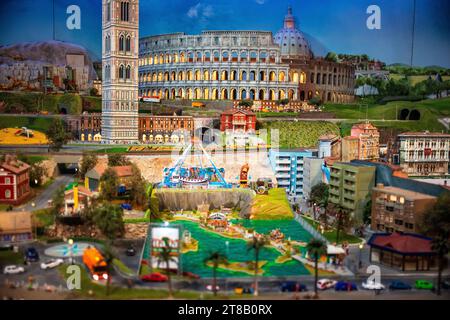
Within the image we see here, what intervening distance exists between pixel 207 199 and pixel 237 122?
632cm

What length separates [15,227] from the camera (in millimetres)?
23438

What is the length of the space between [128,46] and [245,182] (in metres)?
9.64

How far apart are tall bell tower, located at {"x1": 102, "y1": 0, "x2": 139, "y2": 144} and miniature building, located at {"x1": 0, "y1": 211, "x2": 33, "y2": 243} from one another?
11177 millimetres

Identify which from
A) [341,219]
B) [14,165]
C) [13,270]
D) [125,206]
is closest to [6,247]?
[13,270]

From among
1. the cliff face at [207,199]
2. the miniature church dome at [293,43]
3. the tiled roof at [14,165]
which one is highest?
the miniature church dome at [293,43]

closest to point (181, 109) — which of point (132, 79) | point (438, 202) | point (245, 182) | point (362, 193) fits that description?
point (132, 79)

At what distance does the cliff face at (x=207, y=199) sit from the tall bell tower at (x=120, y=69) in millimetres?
5740

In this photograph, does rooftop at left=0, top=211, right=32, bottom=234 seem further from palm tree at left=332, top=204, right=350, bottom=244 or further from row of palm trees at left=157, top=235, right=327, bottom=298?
palm tree at left=332, top=204, right=350, bottom=244

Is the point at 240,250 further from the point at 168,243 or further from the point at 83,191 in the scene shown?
the point at 83,191

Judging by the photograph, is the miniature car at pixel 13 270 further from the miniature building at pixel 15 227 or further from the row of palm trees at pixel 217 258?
the row of palm trees at pixel 217 258

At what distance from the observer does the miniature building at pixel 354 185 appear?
28.4 m

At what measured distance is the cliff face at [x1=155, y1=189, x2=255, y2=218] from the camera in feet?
99.6

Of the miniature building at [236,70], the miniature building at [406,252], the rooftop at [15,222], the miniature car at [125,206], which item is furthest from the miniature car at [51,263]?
the miniature building at [236,70]

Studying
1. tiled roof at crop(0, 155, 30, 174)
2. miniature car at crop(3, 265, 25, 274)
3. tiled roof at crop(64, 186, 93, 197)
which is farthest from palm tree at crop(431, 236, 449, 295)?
tiled roof at crop(0, 155, 30, 174)
